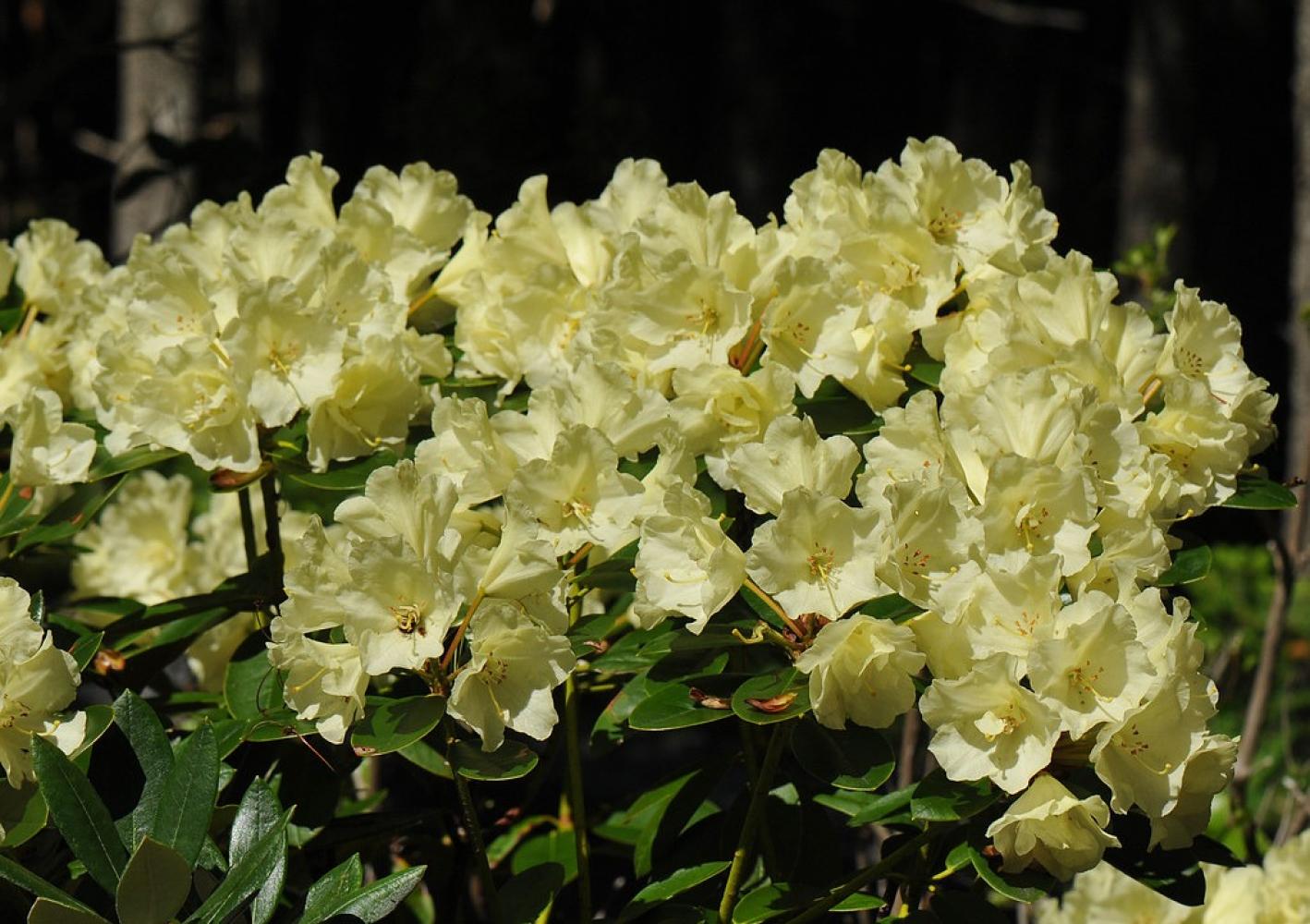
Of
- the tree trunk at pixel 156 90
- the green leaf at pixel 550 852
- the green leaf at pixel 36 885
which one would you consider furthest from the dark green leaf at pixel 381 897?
the tree trunk at pixel 156 90

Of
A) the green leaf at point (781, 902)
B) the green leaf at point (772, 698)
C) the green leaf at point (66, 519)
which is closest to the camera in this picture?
the green leaf at point (772, 698)

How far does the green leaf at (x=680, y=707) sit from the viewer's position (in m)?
1.33

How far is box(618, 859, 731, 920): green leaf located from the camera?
145 cm

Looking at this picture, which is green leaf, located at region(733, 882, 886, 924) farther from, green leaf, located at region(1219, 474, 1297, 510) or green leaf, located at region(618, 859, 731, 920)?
green leaf, located at region(1219, 474, 1297, 510)

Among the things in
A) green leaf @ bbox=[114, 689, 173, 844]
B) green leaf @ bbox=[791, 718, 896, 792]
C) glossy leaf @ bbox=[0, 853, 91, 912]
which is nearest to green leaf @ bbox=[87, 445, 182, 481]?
green leaf @ bbox=[114, 689, 173, 844]

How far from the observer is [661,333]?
1.53 m

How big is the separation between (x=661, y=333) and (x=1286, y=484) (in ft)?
2.46

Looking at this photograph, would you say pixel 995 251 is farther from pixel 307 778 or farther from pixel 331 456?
pixel 307 778

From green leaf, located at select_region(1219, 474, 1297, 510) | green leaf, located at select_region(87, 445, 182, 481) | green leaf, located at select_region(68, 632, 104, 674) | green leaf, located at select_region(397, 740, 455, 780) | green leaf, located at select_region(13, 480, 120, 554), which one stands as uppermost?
green leaf, located at select_region(1219, 474, 1297, 510)

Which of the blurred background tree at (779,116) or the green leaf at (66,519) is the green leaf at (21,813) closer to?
the green leaf at (66,519)

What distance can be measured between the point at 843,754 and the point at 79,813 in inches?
26.2

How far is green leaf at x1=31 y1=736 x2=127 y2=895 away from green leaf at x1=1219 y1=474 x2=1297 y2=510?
43.7 inches

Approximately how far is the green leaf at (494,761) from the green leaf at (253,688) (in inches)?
9.5

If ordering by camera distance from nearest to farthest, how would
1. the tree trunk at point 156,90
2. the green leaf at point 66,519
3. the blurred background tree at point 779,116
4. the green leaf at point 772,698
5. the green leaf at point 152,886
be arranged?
1. the green leaf at point 152,886
2. the green leaf at point 772,698
3. the green leaf at point 66,519
4. the blurred background tree at point 779,116
5. the tree trunk at point 156,90
